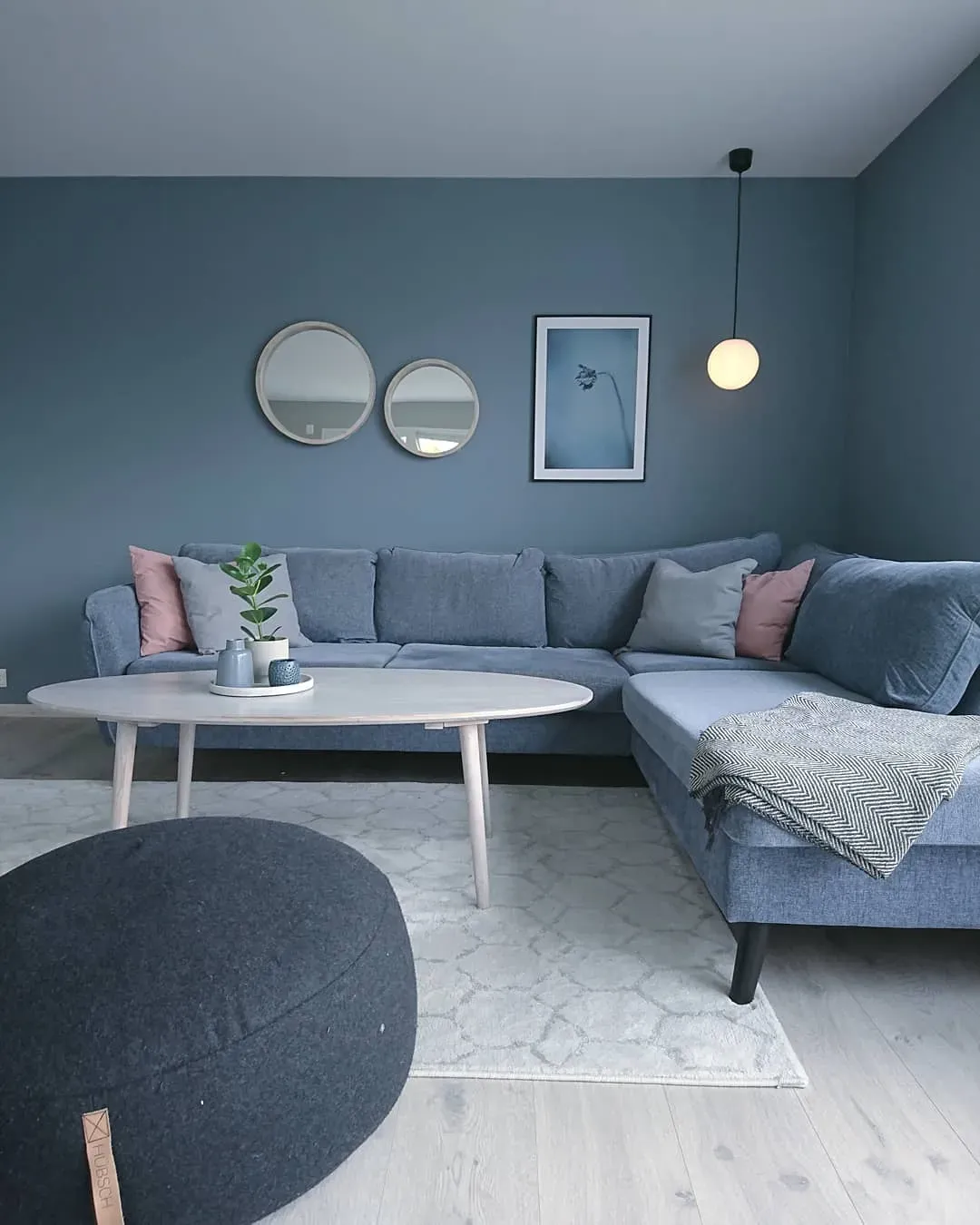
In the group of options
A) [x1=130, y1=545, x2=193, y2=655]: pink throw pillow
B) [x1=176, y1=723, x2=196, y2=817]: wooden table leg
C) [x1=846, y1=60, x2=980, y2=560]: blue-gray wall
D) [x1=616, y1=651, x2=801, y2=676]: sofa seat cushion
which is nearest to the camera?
[x1=176, y1=723, x2=196, y2=817]: wooden table leg

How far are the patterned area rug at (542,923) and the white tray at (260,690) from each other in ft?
1.65

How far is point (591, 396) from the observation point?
3.95 m

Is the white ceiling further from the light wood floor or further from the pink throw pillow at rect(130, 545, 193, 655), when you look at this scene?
the light wood floor

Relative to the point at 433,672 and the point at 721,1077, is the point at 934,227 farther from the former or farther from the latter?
the point at 721,1077

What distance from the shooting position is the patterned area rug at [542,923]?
58.7 inches

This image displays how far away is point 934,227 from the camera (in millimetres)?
3121

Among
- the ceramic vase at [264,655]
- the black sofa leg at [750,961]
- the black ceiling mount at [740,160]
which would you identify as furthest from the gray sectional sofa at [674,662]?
the black ceiling mount at [740,160]

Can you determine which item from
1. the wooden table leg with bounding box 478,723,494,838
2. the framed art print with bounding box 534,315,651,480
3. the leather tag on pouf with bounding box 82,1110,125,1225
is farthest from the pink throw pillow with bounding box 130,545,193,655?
the leather tag on pouf with bounding box 82,1110,125,1225

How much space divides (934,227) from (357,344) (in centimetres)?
239

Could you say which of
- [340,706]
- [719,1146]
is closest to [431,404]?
[340,706]

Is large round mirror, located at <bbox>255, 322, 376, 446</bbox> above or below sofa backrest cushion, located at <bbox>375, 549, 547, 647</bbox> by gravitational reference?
above

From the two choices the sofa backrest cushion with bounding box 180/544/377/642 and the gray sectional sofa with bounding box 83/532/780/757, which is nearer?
the gray sectional sofa with bounding box 83/532/780/757

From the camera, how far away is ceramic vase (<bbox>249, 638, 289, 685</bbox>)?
2354 millimetres

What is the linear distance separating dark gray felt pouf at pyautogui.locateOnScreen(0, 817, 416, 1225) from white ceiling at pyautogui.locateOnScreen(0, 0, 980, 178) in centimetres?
263
